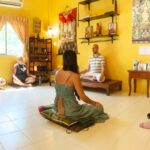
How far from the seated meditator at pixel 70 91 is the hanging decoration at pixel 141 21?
286 centimetres

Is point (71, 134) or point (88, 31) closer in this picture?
point (71, 134)

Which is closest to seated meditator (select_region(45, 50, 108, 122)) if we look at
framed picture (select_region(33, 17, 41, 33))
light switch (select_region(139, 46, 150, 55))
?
light switch (select_region(139, 46, 150, 55))

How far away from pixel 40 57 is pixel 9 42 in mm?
1182

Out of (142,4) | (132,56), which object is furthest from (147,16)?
(132,56)

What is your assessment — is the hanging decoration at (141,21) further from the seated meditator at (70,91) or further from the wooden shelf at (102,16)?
the seated meditator at (70,91)

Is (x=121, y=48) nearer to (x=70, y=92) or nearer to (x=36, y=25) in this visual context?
(x=70, y=92)

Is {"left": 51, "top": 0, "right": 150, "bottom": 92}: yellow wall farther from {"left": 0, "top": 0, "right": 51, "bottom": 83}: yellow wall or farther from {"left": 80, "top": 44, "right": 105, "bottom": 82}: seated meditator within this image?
{"left": 0, "top": 0, "right": 51, "bottom": 83}: yellow wall

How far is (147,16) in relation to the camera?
471 centimetres

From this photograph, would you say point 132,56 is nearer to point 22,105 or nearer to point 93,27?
point 93,27

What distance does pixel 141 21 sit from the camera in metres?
4.83

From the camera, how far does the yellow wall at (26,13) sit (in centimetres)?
648

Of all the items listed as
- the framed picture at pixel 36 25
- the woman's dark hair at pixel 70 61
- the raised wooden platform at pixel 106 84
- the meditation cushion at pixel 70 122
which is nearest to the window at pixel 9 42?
the framed picture at pixel 36 25

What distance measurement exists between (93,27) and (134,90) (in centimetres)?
227

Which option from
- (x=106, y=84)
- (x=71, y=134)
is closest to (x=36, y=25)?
(x=106, y=84)
